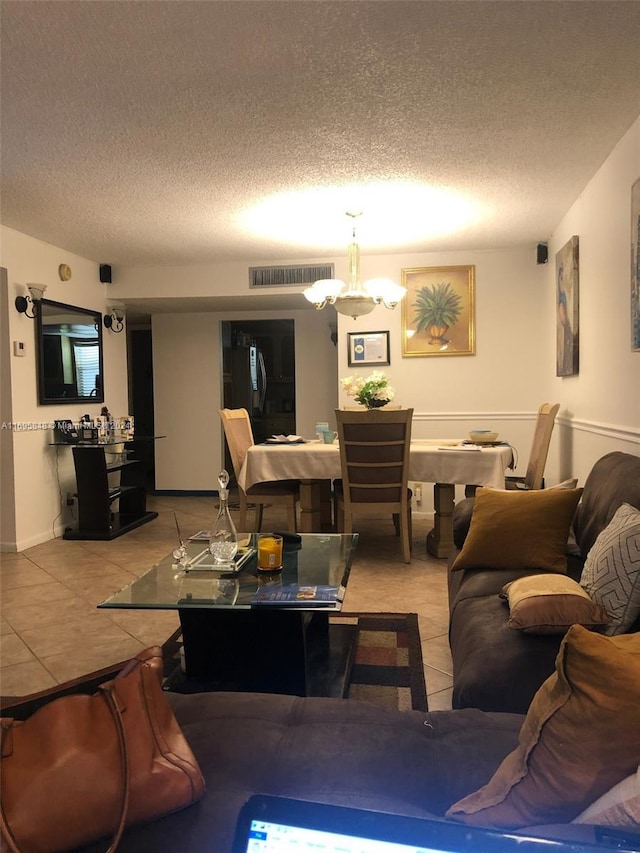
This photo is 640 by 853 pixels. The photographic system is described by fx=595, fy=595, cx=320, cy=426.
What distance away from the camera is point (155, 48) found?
2.18 m

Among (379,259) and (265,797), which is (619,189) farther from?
(265,797)

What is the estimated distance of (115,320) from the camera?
5.96 m

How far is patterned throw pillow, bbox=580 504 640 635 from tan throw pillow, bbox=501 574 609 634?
1.5 inches

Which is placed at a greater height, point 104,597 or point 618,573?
point 618,573

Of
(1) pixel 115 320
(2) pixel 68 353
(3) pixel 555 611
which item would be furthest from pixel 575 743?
(1) pixel 115 320

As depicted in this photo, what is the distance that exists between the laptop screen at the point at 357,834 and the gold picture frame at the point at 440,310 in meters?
5.07

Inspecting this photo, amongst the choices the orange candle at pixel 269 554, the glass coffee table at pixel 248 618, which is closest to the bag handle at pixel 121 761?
the glass coffee table at pixel 248 618

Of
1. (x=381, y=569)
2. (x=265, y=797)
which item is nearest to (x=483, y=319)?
(x=381, y=569)

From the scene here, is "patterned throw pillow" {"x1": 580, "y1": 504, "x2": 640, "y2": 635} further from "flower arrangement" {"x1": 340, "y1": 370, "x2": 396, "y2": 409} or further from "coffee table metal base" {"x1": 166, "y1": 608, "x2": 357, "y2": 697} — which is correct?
"flower arrangement" {"x1": 340, "y1": 370, "x2": 396, "y2": 409}

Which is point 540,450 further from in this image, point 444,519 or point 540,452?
point 444,519

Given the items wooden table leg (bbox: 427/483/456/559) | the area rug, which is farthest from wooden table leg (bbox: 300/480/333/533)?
the area rug

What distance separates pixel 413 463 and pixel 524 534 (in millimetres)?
1850

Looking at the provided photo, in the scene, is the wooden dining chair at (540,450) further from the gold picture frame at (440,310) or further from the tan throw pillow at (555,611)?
the tan throw pillow at (555,611)

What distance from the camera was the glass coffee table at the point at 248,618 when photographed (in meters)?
1.97
